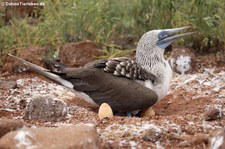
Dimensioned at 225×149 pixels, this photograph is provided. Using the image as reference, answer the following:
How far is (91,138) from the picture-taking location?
471 cm

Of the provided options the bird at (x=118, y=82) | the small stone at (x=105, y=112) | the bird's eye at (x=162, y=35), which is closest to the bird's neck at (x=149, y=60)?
the bird at (x=118, y=82)

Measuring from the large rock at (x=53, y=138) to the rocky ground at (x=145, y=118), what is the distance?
0.04m

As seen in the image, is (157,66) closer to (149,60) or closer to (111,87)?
(149,60)

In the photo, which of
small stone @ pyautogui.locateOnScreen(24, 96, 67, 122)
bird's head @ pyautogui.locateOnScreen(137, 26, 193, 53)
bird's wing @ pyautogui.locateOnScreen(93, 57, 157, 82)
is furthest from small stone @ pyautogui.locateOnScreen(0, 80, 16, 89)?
bird's head @ pyautogui.locateOnScreen(137, 26, 193, 53)

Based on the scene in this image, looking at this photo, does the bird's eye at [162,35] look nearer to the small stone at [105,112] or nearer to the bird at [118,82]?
the bird at [118,82]

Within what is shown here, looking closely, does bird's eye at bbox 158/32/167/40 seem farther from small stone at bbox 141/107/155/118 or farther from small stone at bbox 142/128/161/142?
small stone at bbox 142/128/161/142

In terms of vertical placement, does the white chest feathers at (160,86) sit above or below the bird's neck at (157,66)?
below

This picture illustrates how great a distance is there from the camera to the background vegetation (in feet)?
26.7

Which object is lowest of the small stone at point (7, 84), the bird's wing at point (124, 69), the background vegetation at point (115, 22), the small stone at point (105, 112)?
the small stone at point (7, 84)

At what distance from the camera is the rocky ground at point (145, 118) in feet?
17.6

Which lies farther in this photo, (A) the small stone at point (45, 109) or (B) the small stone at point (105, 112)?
(B) the small stone at point (105, 112)

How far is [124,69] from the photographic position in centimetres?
665

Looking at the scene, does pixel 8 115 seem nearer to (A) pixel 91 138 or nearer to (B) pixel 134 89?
(B) pixel 134 89

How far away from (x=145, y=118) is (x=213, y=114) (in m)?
0.61
